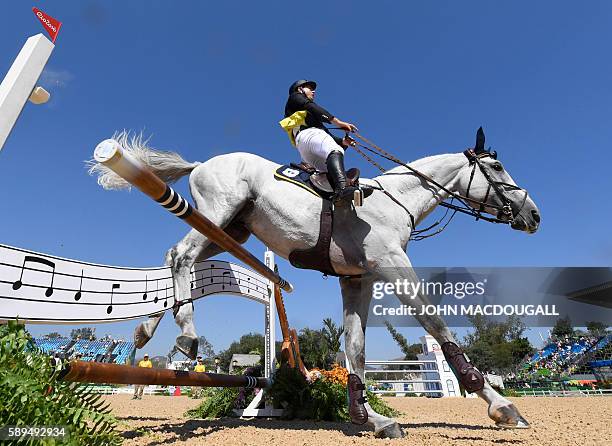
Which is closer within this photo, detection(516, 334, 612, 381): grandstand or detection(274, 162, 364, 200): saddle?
detection(274, 162, 364, 200): saddle

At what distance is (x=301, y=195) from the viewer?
10.3 feet

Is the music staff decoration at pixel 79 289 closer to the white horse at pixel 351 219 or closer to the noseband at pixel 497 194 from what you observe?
the white horse at pixel 351 219

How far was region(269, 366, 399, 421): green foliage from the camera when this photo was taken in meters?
4.19

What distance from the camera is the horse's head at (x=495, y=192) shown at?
12.1 feet

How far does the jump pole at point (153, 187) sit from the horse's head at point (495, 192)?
214cm

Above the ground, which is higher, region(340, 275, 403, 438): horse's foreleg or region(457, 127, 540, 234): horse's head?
region(457, 127, 540, 234): horse's head

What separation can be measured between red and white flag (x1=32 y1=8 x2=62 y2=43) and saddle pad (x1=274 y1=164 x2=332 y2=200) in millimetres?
1704

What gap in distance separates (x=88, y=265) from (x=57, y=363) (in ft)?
4.32

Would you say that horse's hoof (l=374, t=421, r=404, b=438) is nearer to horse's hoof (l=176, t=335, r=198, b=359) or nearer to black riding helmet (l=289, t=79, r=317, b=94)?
horse's hoof (l=176, t=335, r=198, b=359)

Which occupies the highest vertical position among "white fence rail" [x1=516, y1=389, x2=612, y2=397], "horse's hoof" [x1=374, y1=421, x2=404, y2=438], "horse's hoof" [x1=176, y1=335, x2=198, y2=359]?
"horse's hoof" [x1=176, y1=335, x2=198, y2=359]

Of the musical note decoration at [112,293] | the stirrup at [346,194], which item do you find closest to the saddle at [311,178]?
the stirrup at [346,194]

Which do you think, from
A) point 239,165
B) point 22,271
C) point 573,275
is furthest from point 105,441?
point 573,275

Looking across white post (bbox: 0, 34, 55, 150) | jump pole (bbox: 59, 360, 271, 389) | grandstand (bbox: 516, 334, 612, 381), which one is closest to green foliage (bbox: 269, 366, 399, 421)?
jump pole (bbox: 59, 360, 271, 389)

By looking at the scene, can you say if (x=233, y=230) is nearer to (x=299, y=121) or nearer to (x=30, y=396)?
(x=299, y=121)
